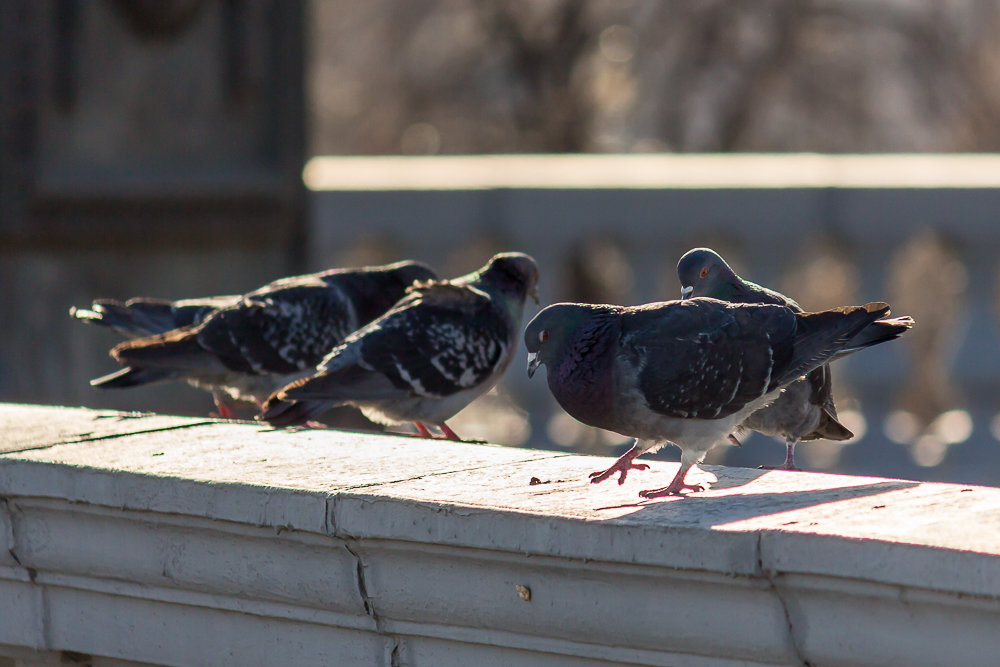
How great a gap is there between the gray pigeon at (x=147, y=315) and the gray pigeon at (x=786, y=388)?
231 centimetres

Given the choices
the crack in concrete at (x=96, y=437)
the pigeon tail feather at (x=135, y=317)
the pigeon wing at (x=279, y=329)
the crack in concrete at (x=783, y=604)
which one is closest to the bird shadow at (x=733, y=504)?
the crack in concrete at (x=783, y=604)

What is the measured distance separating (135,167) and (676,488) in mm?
5651

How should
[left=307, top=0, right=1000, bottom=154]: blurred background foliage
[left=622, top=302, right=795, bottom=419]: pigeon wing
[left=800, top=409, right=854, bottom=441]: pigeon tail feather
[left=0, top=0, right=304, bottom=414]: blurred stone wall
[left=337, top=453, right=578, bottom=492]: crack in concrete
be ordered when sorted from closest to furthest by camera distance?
[left=337, top=453, right=578, bottom=492]: crack in concrete → [left=622, top=302, right=795, bottom=419]: pigeon wing → [left=800, top=409, right=854, bottom=441]: pigeon tail feather → [left=0, top=0, right=304, bottom=414]: blurred stone wall → [left=307, top=0, right=1000, bottom=154]: blurred background foliage

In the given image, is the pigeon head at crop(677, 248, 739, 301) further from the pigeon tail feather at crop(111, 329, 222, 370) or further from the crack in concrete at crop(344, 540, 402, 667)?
the pigeon tail feather at crop(111, 329, 222, 370)

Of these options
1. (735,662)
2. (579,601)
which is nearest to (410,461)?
(579,601)

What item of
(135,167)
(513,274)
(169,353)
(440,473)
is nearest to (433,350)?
(513,274)

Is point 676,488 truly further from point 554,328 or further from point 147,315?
point 147,315

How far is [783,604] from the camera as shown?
2.40m

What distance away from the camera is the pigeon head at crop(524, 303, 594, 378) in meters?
3.65

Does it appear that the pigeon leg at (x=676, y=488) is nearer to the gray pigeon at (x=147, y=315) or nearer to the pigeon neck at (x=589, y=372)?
the pigeon neck at (x=589, y=372)

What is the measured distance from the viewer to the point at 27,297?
8219 millimetres

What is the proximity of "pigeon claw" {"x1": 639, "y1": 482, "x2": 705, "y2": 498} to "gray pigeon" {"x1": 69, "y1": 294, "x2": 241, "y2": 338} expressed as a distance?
289 centimetres

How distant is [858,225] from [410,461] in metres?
5.30

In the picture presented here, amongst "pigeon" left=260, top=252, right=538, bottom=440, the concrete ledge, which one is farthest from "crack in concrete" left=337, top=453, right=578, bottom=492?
"pigeon" left=260, top=252, right=538, bottom=440
